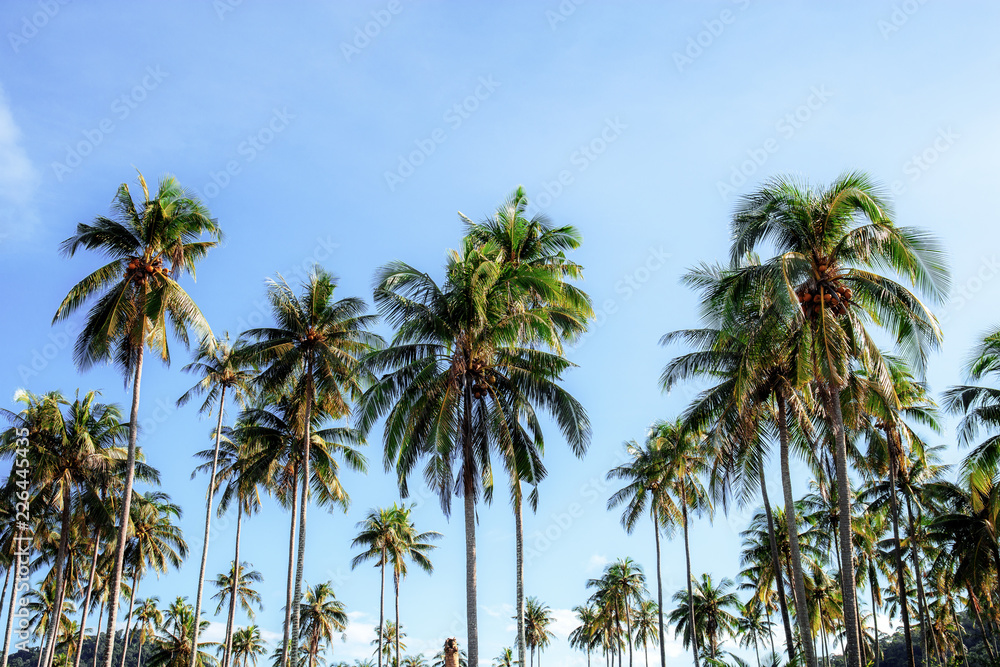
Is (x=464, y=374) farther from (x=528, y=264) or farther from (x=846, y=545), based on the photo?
(x=846, y=545)

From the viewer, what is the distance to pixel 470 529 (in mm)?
18109

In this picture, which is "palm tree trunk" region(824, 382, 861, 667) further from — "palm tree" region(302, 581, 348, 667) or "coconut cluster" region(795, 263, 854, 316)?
"palm tree" region(302, 581, 348, 667)

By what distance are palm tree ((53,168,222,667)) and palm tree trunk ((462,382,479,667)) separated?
31.2ft

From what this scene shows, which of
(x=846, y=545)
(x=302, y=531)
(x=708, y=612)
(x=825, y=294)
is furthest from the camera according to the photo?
(x=708, y=612)

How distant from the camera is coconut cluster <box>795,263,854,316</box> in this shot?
17.0 m

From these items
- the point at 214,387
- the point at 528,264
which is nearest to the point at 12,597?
the point at 214,387

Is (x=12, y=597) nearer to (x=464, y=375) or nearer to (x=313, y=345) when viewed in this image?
(x=313, y=345)

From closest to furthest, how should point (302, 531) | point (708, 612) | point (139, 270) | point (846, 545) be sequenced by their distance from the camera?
point (846, 545)
point (139, 270)
point (302, 531)
point (708, 612)

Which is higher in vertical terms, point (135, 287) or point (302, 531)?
point (135, 287)

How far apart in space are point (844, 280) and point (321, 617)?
4460cm

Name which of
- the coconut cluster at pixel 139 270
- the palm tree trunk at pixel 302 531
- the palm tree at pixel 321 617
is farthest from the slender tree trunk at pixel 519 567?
the palm tree at pixel 321 617

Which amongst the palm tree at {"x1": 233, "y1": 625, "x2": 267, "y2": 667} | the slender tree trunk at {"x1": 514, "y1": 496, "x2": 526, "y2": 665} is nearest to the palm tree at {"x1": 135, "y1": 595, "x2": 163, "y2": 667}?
the palm tree at {"x1": 233, "y1": 625, "x2": 267, "y2": 667}

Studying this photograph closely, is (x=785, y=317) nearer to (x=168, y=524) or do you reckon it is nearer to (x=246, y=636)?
(x=168, y=524)

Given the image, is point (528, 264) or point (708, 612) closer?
point (528, 264)
